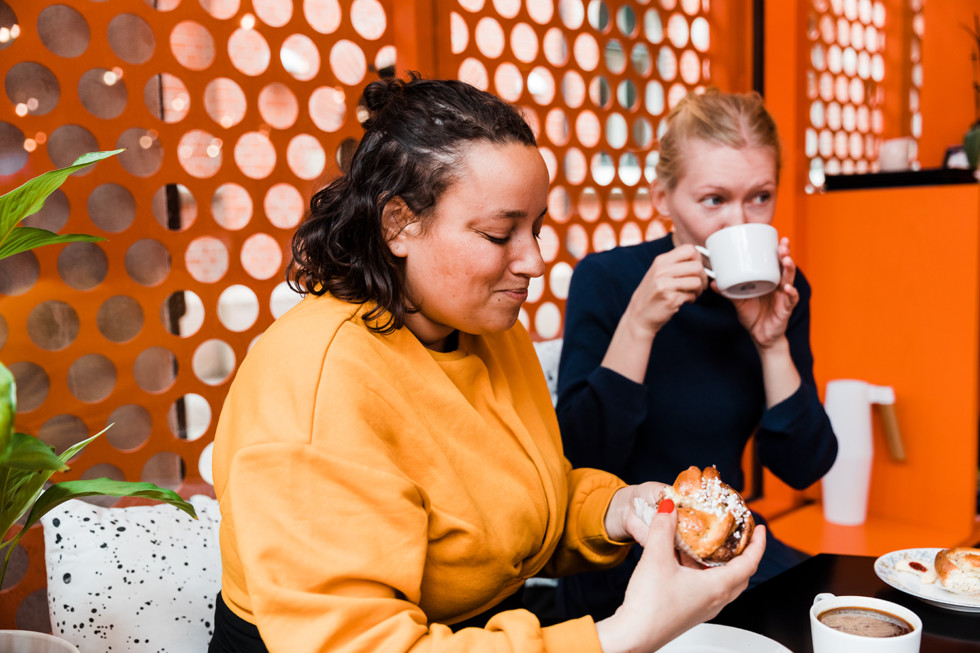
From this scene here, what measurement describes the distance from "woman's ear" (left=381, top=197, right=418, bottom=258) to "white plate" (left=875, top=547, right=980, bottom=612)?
742mm

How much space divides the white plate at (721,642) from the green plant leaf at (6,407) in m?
0.68

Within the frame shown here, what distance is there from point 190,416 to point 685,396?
919 millimetres

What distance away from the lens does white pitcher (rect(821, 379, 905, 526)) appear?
93.2 inches

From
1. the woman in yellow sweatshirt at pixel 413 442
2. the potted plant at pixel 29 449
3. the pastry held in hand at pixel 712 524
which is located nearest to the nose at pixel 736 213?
the woman in yellow sweatshirt at pixel 413 442

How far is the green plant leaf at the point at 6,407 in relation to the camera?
642 mm

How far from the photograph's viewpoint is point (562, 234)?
2.00m

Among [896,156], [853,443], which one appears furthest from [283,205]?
[896,156]

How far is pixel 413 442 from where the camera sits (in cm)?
88

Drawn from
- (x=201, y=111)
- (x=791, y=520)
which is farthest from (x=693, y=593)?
(x=791, y=520)

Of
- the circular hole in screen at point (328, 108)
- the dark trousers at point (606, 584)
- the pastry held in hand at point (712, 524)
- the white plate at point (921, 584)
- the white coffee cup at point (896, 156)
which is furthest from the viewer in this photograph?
the white coffee cup at point (896, 156)

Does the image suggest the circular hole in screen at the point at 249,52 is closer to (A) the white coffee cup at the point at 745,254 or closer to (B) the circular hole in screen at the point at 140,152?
(B) the circular hole in screen at the point at 140,152

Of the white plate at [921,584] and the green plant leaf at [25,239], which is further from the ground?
the green plant leaf at [25,239]

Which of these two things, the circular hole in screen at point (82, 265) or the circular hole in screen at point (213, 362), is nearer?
the circular hole in screen at point (82, 265)

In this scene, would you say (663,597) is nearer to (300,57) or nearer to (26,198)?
(26,198)
